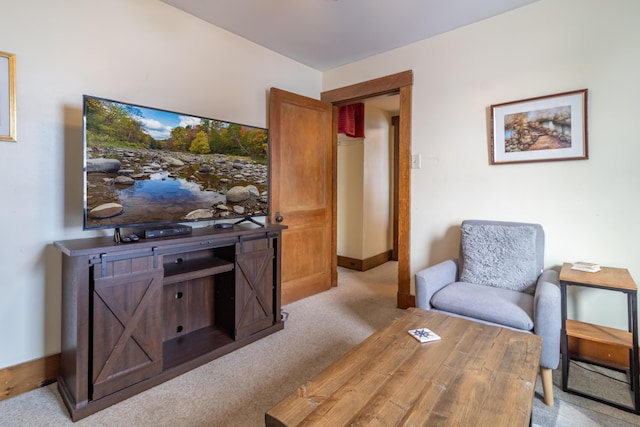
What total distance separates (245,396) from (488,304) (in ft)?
5.18

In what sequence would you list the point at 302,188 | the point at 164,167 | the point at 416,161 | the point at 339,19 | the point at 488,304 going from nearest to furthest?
the point at 488,304 → the point at 164,167 → the point at 339,19 → the point at 416,161 → the point at 302,188

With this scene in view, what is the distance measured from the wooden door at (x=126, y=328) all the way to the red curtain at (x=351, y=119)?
3.15 metres

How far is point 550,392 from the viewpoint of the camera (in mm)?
1665

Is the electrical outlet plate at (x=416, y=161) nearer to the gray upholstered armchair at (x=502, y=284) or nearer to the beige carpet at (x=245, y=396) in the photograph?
the gray upholstered armchair at (x=502, y=284)

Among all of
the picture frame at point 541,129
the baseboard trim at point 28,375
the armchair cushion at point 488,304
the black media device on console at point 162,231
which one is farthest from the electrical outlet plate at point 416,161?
the baseboard trim at point 28,375

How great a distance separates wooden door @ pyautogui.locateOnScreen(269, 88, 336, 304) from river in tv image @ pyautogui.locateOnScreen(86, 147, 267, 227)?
501 mm

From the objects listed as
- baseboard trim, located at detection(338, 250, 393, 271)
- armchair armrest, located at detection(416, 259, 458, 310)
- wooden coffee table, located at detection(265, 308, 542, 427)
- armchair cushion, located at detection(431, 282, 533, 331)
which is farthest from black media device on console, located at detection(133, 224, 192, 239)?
baseboard trim, located at detection(338, 250, 393, 271)

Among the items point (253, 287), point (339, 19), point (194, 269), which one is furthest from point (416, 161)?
point (194, 269)

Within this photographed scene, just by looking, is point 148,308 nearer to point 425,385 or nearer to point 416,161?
point 425,385

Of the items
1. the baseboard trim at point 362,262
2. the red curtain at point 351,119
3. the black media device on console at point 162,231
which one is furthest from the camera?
the baseboard trim at point 362,262

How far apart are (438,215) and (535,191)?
31.1 inches

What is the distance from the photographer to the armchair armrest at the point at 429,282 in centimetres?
210

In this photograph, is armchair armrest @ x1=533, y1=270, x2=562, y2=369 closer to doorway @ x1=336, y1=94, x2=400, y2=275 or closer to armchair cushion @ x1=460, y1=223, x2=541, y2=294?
armchair cushion @ x1=460, y1=223, x2=541, y2=294

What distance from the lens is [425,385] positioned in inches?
44.0
